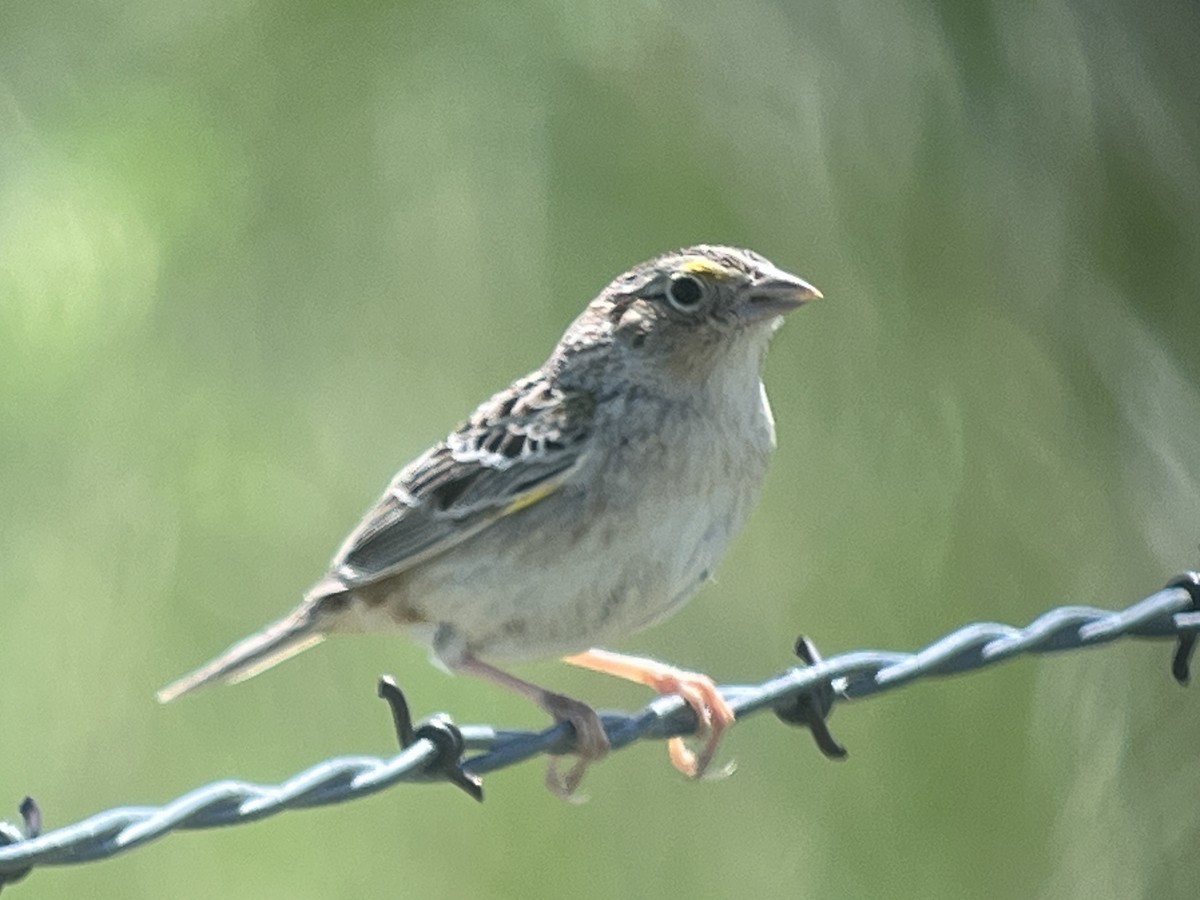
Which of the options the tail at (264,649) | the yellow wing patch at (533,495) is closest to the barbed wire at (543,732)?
the yellow wing patch at (533,495)

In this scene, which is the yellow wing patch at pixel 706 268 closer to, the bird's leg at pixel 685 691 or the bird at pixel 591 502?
the bird at pixel 591 502

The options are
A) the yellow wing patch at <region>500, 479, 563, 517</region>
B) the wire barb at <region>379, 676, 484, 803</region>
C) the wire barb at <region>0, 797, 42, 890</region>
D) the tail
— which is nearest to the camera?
the wire barb at <region>0, 797, 42, 890</region>

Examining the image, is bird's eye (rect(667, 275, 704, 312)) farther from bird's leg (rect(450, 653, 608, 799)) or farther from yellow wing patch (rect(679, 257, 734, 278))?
bird's leg (rect(450, 653, 608, 799))

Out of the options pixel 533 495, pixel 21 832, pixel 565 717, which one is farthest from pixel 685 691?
pixel 21 832

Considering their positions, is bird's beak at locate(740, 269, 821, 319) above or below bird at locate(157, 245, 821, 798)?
above

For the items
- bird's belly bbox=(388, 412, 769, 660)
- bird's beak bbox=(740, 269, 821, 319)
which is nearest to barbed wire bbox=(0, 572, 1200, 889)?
bird's belly bbox=(388, 412, 769, 660)

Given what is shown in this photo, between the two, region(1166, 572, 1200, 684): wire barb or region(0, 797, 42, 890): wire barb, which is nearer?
region(0, 797, 42, 890): wire barb

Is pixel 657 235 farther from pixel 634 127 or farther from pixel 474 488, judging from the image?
pixel 474 488
